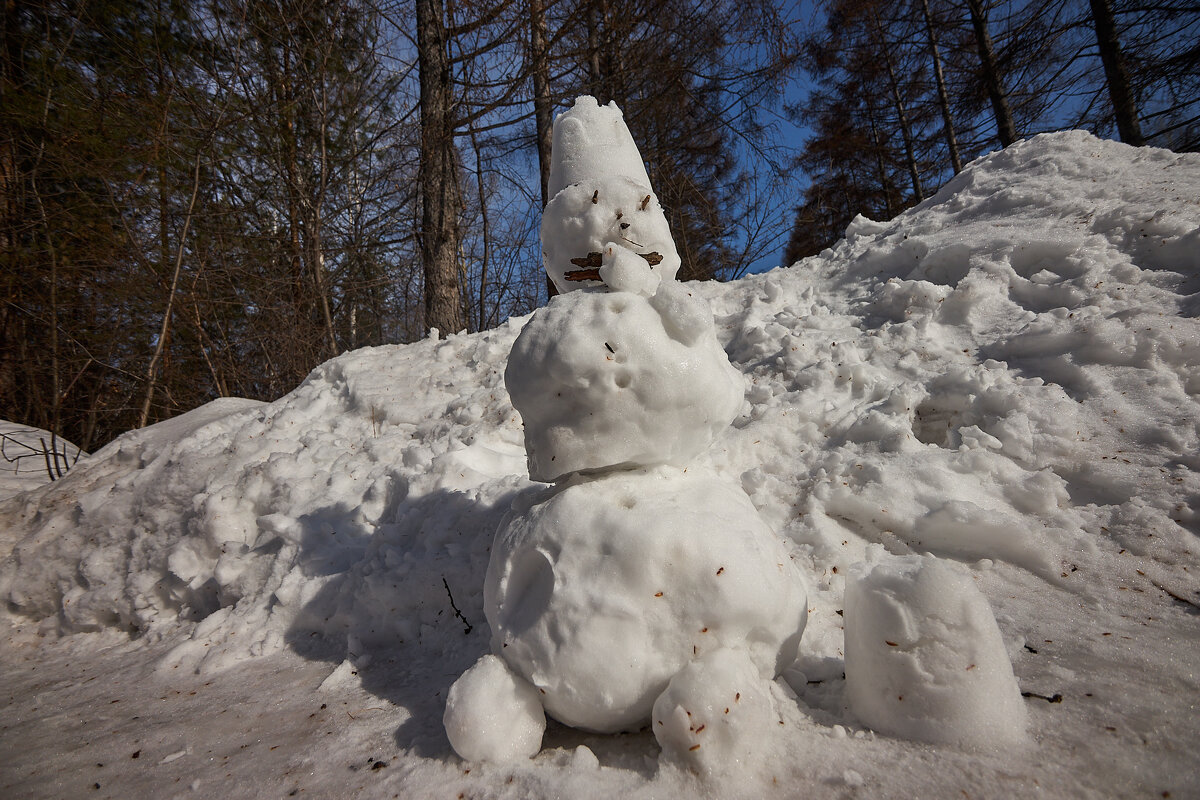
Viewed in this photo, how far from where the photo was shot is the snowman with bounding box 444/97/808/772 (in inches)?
54.6

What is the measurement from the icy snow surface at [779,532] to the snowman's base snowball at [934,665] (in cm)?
3

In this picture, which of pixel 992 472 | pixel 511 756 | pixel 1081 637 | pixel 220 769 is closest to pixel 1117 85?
pixel 992 472

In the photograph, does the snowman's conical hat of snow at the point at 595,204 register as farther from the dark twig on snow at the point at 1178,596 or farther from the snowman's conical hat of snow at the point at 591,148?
the dark twig on snow at the point at 1178,596

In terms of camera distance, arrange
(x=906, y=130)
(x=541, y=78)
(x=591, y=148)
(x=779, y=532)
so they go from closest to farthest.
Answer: (x=591, y=148)
(x=779, y=532)
(x=541, y=78)
(x=906, y=130)

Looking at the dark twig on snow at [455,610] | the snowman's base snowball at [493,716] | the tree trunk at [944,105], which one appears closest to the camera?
the snowman's base snowball at [493,716]

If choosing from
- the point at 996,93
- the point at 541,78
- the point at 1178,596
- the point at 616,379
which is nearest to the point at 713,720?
the point at 616,379

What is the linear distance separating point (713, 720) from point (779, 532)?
1259mm

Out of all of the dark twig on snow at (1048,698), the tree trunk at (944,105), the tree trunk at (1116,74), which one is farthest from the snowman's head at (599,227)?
the tree trunk at (944,105)

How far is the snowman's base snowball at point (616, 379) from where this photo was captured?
1.57 m

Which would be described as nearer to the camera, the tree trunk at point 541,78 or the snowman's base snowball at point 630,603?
the snowman's base snowball at point 630,603

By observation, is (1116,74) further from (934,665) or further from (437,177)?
(934,665)

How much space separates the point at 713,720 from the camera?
1.26 metres

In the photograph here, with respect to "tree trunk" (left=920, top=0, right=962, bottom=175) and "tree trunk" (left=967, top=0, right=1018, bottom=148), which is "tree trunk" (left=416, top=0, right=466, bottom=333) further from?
"tree trunk" (left=920, top=0, right=962, bottom=175)

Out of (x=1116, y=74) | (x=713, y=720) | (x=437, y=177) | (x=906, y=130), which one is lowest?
(x=713, y=720)
